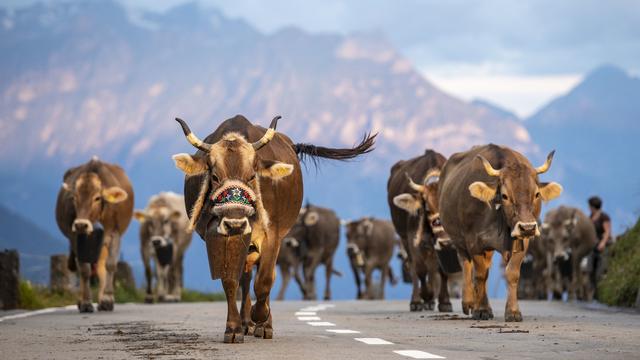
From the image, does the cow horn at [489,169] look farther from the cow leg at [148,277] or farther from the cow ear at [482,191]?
the cow leg at [148,277]

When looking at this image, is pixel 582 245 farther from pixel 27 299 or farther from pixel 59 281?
pixel 27 299

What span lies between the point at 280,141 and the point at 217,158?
2.20 metres

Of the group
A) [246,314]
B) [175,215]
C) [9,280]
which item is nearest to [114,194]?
[9,280]

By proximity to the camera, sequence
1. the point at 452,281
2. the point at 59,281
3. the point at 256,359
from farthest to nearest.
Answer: the point at 452,281, the point at 59,281, the point at 256,359

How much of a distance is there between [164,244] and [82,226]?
14.5 metres

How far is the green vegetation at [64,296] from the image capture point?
26631mm

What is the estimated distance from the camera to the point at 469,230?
20797 mm

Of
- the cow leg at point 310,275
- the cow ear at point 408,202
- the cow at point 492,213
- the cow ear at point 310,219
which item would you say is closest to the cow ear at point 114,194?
the cow ear at point 408,202

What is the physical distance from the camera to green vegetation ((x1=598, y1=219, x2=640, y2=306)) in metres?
25.8

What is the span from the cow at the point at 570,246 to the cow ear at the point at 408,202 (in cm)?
1596

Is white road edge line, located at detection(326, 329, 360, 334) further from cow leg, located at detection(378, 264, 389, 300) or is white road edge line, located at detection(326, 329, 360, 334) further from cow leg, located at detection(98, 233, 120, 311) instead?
cow leg, located at detection(378, 264, 389, 300)

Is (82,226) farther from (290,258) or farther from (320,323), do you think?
(290,258)

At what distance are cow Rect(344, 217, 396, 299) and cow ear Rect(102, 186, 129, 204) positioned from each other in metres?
29.6

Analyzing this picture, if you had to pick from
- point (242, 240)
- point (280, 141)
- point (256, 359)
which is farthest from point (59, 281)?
point (256, 359)
